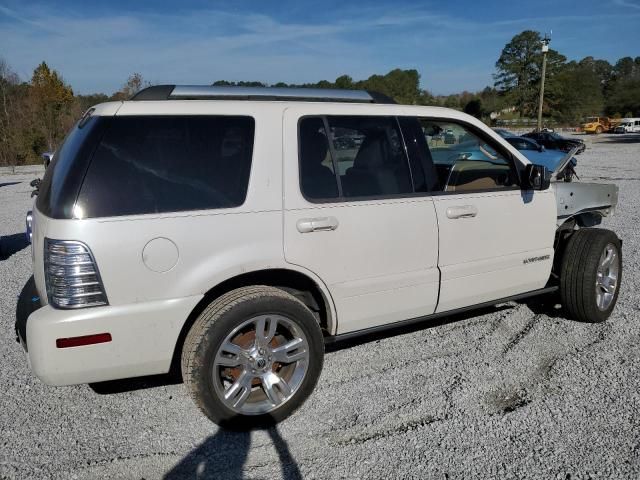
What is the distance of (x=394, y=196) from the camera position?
345cm

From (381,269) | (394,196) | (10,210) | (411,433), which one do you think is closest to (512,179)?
(394,196)

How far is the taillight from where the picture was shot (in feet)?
8.46

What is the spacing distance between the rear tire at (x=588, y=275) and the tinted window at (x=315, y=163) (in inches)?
89.1

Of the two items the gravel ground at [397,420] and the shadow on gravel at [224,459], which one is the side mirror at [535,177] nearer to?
the gravel ground at [397,420]

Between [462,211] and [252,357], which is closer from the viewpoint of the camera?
[252,357]

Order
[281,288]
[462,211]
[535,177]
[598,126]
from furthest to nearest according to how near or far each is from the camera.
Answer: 1. [598,126]
2. [535,177]
3. [462,211]
4. [281,288]

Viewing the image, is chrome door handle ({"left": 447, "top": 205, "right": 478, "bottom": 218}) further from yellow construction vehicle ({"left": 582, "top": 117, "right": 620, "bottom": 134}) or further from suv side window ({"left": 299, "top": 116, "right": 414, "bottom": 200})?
yellow construction vehicle ({"left": 582, "top": 117, "right": 620, "bottom": 134})

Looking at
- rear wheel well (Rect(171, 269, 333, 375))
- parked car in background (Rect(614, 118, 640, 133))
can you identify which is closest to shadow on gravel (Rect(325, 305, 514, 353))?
rear wheel well (Rect(171, 269, 333, 375))

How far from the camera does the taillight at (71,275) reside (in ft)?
8.46

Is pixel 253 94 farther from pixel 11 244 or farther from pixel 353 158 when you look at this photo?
pixel 11 244

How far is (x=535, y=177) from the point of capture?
389 centimetres

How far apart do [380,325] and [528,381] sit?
1064 millimetres

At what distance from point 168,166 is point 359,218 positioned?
115 centimetres

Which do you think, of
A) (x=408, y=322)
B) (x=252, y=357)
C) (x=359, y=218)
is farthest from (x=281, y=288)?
(x=408, y=322)
